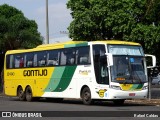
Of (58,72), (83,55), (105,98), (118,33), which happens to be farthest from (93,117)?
(118,33)

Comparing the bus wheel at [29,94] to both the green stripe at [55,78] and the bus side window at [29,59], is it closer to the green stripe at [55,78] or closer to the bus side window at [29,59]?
the bus side window at [29,59]

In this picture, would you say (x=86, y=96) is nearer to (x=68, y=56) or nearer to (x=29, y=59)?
(x=68, y=56)

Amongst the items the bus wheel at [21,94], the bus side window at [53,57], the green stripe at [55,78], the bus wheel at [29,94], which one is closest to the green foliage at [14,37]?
the bus wheel at [21,94]

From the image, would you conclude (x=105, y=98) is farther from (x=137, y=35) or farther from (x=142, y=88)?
(x=137, y=35)

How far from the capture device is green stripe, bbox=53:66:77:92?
26.0 m

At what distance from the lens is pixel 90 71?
24500mm

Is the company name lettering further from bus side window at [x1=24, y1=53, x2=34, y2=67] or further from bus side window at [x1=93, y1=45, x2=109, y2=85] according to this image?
bus side window at [x1=93, y1=45, x2=109, y2=85]

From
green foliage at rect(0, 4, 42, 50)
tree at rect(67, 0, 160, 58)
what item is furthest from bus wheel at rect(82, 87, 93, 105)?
green foliage at rect(0, 4, 42, 50)

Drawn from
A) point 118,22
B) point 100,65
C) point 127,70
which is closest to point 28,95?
point 100,65

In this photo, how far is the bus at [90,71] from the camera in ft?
78.1

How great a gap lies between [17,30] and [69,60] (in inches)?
785

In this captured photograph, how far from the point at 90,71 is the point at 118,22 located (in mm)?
10566

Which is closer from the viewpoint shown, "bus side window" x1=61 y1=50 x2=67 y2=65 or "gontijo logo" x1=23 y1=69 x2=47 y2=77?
"bus side window" x1=61 y1=50 x2=67 y2=65

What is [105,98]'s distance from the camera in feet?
78.3
